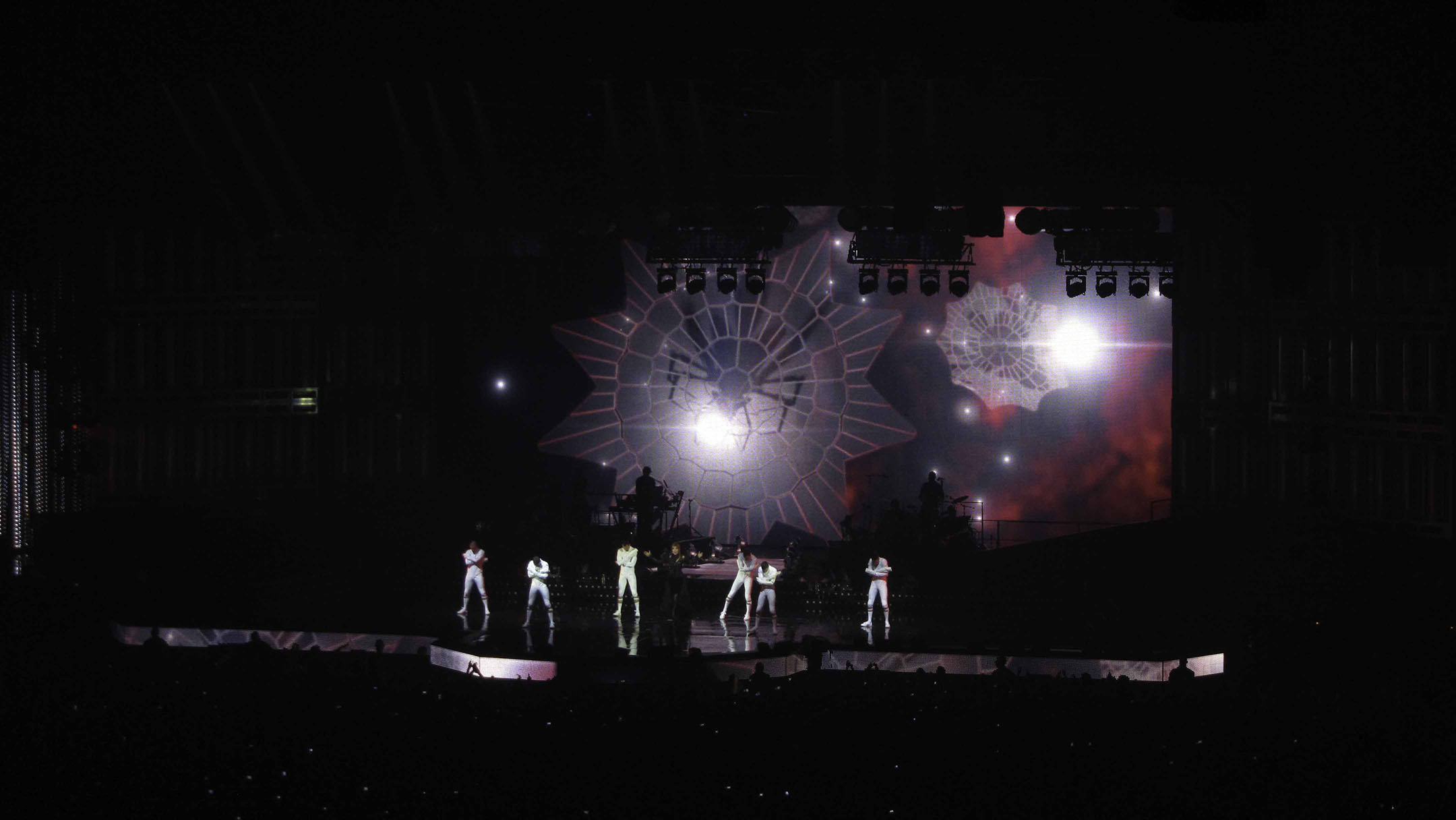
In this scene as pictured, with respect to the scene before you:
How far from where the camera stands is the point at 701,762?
791cm

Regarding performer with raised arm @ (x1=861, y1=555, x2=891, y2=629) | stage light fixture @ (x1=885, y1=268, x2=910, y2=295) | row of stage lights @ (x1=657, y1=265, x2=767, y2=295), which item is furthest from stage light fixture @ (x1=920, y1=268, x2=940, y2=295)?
performer with raised arm @ (x1=861, y1=555, x2=891, y2=629)

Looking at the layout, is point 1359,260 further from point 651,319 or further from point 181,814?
point 181,814

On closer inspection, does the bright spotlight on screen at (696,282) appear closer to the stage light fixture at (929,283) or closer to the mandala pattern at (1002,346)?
the stage light fixture at (929,283)

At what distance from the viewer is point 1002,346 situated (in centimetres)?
2120

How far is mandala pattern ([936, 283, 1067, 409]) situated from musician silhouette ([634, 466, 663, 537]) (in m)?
5.44

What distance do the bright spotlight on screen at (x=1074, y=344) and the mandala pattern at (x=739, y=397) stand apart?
9.03 feet

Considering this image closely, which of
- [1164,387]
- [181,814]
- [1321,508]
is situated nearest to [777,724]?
[181,814]

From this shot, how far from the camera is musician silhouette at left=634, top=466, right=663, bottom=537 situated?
2010 centimetres

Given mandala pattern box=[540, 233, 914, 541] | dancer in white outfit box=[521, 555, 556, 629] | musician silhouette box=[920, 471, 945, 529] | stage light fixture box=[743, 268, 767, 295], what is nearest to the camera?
dancer in white outfit box=[521, 555, 556, 629]

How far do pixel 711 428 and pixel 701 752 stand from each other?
1408 cm

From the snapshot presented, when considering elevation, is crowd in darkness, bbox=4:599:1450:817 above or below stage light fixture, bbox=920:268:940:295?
below

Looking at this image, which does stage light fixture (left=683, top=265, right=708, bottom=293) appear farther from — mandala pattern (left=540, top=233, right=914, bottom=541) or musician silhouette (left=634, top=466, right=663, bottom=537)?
mandala pattern (left=540, top=233, right=914, bottom=541)

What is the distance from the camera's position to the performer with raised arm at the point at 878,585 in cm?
1694

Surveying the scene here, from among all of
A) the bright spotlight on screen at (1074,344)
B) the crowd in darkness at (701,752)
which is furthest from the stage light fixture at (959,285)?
the crowd in darkness at (701,752)
